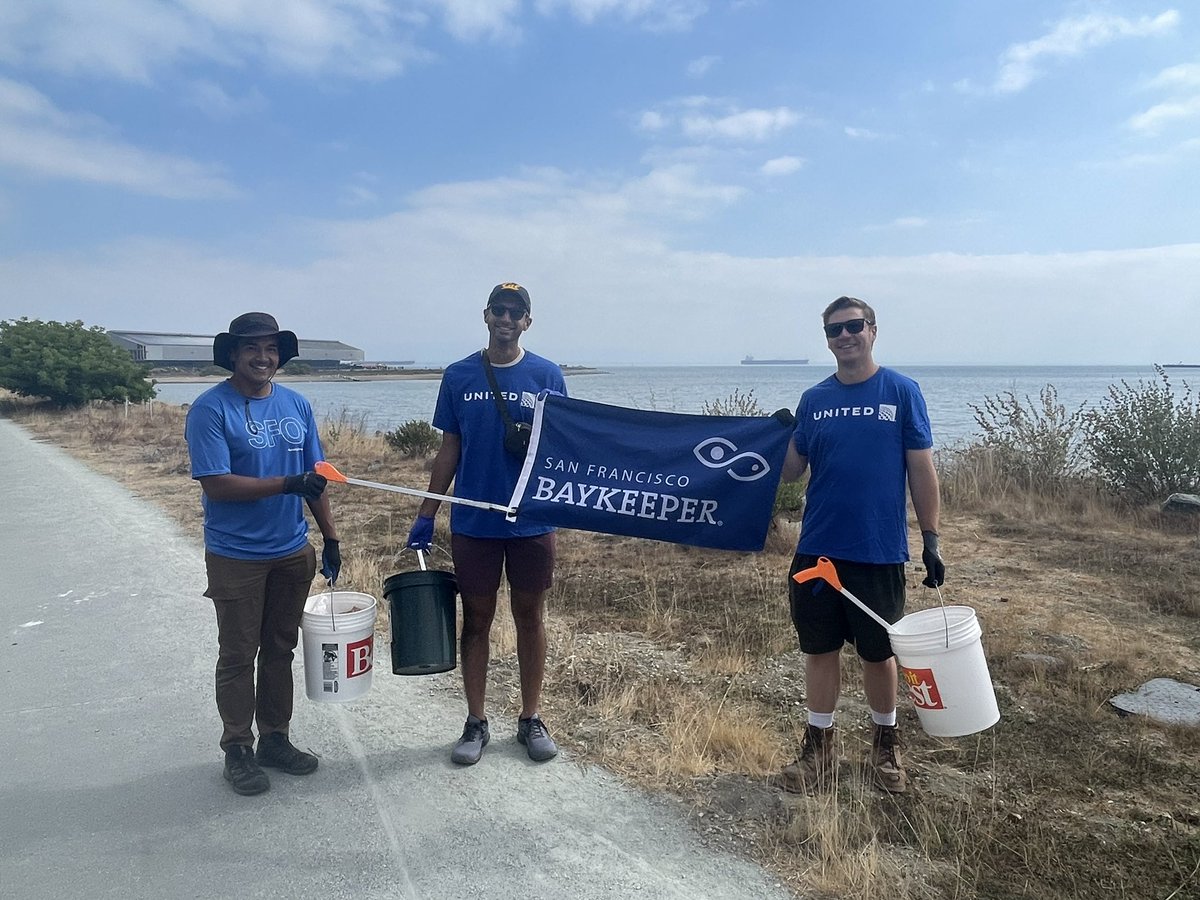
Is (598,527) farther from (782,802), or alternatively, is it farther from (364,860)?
(364,860)

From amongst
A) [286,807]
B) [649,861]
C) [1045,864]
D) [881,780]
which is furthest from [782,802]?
[286,807]

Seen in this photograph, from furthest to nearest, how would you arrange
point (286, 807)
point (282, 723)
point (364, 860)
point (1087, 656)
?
point (1087, 656) → point (282, 723) → point (286, 807) → point (364, 860)

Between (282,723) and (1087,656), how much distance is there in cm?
516

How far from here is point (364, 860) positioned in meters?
3.35

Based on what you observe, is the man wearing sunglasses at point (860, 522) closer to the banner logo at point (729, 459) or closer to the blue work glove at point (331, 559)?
the banner logo at point (729, 459)

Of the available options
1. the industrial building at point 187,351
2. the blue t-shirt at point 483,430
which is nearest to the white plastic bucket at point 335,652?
the blue t-shirt at point 483,430

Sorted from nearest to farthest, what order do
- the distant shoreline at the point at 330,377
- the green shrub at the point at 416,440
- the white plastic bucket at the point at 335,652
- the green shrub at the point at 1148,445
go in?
the white plastic bucket at the point at 335,652 < the green shrub at the point at 1148,445 < the green shrub at the point at 416,440 < the distant shoreline at the point at 330,377

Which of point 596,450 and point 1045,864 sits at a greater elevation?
point 596,450

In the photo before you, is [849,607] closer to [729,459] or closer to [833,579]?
[833,579]

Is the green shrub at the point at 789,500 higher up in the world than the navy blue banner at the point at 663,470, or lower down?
lower down

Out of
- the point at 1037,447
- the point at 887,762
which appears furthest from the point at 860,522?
the point at 1037,447

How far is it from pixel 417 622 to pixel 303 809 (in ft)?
3.22

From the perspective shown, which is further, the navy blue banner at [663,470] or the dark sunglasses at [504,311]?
the navy blue banner at [663,470]

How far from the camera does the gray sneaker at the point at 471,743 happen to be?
4.19m
